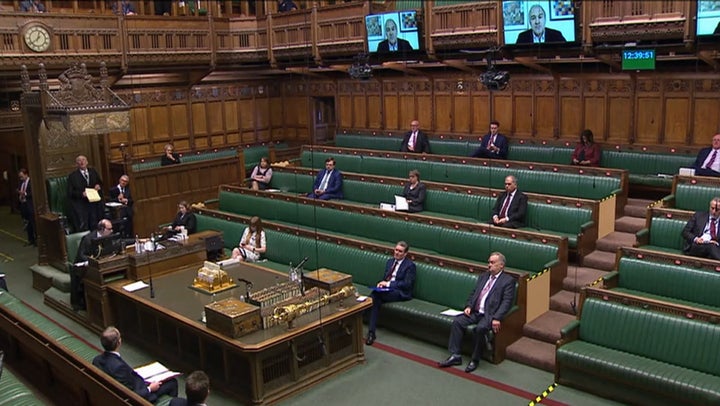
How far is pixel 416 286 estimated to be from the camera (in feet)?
22.7

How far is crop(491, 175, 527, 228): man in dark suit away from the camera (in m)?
7.81

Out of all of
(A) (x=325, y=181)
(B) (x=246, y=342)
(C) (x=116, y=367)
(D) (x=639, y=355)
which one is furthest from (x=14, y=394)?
(A) (x=325, y=181)

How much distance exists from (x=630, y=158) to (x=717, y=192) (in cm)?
199

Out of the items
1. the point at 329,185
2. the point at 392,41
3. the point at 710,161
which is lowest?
the point at 329,185

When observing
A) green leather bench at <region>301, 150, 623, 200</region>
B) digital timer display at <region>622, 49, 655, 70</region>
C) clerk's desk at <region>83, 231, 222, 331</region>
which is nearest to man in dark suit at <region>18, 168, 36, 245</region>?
clerk's desk at <region>83, 231, 222, 331</region>

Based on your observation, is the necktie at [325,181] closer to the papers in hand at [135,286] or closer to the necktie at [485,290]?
the papers in hand at [135,286]

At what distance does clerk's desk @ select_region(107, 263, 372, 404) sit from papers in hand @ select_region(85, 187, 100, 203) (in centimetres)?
263

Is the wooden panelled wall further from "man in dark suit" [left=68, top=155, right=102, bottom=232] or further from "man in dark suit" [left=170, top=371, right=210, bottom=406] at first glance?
"man in dark suit" [left=170, top=371, right=210, bottom=406]

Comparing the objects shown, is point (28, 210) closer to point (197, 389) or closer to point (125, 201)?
point (125, 201)

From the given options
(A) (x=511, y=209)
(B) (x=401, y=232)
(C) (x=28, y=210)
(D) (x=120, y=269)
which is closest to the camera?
(D) (x=120, y=269)

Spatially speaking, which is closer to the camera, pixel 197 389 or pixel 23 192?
pixel 197 389

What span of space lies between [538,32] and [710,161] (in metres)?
2.83

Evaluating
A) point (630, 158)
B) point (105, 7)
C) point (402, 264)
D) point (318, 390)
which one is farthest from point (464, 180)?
point (105, 7)

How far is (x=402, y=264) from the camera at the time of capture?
6.80m
